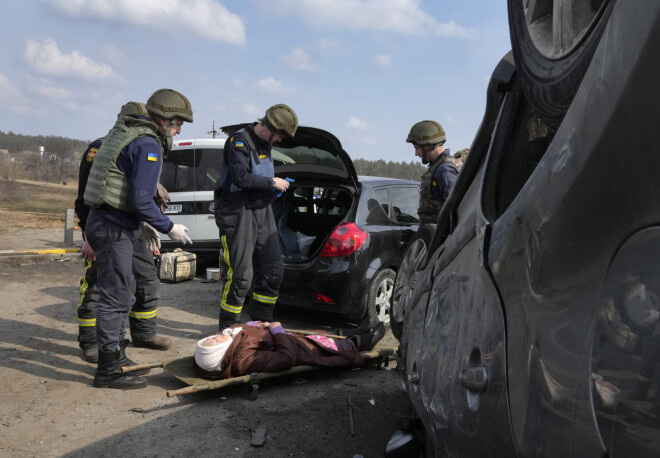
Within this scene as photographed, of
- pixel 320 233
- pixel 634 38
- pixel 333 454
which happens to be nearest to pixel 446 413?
pixel 634 38

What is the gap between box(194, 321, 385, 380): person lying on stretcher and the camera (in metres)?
4.04

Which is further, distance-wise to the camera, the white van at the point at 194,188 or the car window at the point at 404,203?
the white van at the point at 194,188

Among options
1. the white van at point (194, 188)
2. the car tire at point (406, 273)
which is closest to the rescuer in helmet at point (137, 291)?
the car tire at point (406, 273)

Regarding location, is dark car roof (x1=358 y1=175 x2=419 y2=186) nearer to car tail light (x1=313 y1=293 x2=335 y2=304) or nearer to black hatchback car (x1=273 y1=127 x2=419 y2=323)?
black hatchback car (x1=273 y1=127 x2=419 y2=323)

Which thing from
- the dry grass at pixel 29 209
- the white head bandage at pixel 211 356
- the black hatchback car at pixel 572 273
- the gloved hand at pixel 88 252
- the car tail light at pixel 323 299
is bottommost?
the dry grass at pixel 29 209

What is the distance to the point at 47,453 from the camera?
10.5 feet

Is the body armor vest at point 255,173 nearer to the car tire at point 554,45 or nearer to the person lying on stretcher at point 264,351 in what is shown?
the person lying on stretcher at point 264,351

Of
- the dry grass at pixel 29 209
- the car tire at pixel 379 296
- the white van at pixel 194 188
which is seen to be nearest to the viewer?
the car tire at pixel 379 296

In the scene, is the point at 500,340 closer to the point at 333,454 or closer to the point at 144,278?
the point at 333,454

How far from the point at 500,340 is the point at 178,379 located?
346 cm

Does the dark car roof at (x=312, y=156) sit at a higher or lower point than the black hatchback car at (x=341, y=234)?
higher

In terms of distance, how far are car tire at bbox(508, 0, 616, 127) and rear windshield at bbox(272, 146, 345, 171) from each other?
4162 mm

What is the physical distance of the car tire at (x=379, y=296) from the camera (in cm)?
566

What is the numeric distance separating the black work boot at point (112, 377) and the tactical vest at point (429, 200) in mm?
2846
